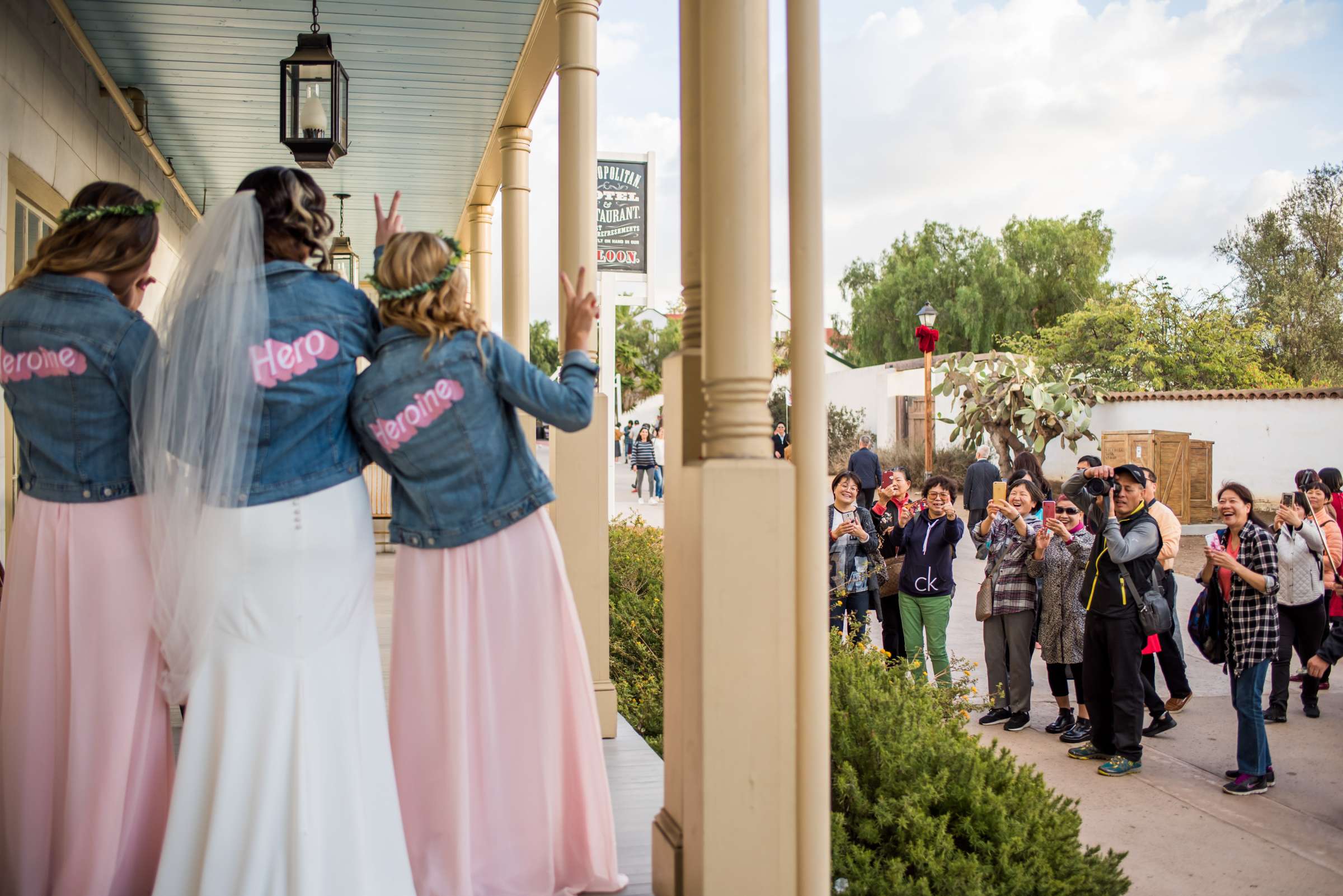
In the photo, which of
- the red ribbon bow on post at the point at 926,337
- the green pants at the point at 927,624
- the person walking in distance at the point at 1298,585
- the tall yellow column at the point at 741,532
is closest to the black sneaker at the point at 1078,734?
the green pants at the point at 927,624

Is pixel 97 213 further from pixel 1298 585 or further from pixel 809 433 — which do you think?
pixel 1298 585

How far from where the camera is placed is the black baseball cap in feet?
21.2

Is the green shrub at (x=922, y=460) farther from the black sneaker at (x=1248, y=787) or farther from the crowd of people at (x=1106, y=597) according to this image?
the black sneaker at (x=1248, y=787)

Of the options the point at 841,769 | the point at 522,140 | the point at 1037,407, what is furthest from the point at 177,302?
the point at 1037,407

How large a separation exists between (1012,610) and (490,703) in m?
5.02

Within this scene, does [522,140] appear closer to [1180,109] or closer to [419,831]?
[419,831]

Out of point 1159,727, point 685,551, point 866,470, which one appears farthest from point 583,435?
point 866,470

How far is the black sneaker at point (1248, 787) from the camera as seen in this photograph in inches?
242

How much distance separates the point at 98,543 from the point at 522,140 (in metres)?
5.42

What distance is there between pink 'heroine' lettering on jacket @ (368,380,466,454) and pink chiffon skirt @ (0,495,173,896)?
66 cm

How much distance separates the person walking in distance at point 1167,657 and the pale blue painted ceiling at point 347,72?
5025 mm

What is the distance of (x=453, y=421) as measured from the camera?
2.83m

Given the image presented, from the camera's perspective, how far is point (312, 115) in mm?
5957

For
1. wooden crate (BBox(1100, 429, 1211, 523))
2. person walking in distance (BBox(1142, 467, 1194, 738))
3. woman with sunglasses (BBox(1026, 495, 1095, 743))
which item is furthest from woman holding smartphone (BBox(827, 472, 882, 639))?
wooden crate (BBox(1100, 429, 1211, 523))
